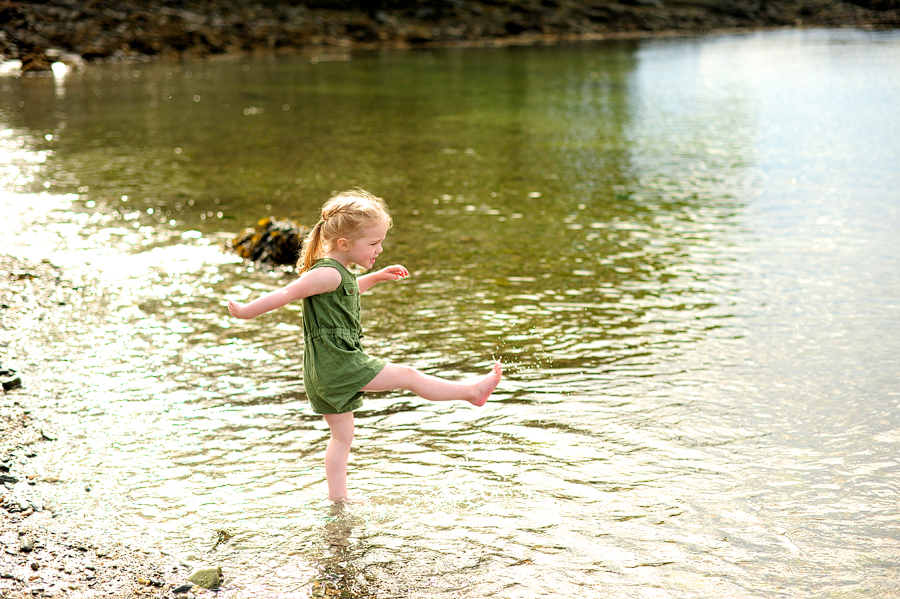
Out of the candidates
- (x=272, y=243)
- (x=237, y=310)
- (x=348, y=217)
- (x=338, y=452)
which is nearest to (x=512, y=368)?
(x=338, y=452)

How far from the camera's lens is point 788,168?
562 inches

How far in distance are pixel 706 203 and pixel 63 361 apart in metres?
8.95

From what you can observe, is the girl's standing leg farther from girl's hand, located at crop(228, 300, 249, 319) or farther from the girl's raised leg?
girl's hand, located at crop(228, 300, 249, 319)

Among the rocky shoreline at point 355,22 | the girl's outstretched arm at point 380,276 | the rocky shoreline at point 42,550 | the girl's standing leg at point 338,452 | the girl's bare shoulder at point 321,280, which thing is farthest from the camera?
the rocky shoreline at point 355,22

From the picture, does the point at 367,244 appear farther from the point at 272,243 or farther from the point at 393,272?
the point at 272,243

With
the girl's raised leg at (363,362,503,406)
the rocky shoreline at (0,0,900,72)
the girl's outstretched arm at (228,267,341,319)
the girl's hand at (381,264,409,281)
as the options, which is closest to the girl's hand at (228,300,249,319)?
the girl's outstretched arm at (228,267,341,319)

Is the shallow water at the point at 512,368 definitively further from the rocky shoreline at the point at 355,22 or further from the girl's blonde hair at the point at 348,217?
the rocky shoreline at the point at 355,22

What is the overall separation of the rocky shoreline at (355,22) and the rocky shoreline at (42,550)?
3241cm

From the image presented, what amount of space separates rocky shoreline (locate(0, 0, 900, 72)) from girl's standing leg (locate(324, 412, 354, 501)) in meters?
34.1

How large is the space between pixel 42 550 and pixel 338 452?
1.51 metres

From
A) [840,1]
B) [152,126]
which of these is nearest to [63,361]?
[152,126]

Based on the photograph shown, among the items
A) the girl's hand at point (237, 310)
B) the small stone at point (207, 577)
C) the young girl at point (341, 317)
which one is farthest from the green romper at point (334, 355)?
the small stone at point (207, 577)

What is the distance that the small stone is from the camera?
12.5 feet

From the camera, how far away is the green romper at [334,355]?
4.19m
